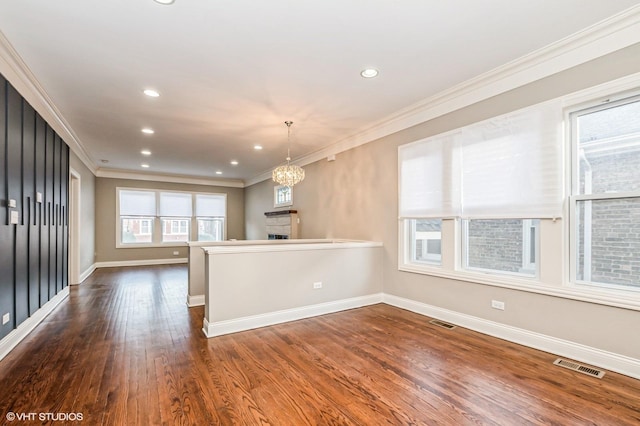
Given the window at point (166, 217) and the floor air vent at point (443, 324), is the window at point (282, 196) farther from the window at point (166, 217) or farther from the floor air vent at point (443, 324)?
the floor air vent at point (443, 324)

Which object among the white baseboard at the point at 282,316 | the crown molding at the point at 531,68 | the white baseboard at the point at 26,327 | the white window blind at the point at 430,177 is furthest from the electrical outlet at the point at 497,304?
the white baseboard at the point at 26,327

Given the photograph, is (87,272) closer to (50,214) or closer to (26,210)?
(50,214)

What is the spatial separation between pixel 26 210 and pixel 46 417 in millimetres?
2486

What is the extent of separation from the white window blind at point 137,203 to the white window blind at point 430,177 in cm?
825

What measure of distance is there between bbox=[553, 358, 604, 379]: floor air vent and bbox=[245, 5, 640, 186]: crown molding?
2697 millimetres

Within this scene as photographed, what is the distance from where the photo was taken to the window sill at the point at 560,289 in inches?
96.4

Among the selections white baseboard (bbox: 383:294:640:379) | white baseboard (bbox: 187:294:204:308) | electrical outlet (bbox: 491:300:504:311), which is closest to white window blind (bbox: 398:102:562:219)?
electrical outlet (bbox: 491:300:504:311)

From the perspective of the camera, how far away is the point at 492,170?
3.34 meters

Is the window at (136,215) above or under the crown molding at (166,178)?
under

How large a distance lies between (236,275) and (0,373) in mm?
2072

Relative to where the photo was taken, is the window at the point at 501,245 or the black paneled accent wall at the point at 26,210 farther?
the window at the point at 501,245

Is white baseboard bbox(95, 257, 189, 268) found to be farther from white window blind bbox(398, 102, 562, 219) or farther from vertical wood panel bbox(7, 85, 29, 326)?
white window blind bbox(398, 102, 562, 219)

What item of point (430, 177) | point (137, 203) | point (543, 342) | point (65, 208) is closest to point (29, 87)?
point (65, 208)

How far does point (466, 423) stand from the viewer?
1.88 meters
